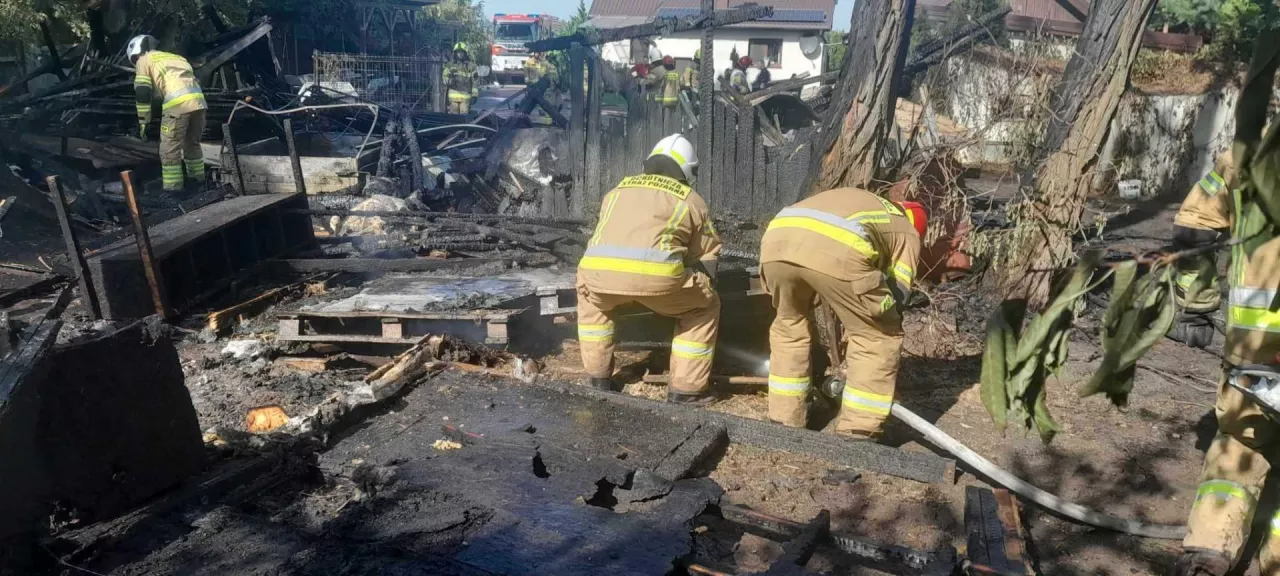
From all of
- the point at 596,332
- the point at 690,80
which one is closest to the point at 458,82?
the point at 690,80

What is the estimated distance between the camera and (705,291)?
486 centimetres

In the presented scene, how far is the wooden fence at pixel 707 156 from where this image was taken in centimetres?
838

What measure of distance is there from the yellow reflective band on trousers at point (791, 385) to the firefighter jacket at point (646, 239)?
30.7 inches

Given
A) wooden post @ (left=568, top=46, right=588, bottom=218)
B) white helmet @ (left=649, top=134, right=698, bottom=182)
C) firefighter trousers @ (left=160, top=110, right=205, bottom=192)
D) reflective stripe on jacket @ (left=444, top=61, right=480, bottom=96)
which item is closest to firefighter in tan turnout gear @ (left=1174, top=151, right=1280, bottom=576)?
white helmet @ (left=649, top=134, right=698, bottom=182)

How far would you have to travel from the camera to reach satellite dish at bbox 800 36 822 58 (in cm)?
2880

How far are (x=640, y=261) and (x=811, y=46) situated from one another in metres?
26.4

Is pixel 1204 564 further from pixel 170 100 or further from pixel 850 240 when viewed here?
pixel 170 100

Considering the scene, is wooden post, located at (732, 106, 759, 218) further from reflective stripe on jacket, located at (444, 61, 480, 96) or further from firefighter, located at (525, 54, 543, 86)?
firefighter, located at (525, 54, 543, 86)

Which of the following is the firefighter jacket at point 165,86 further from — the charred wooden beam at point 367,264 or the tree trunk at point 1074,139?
the tree trunk at point 1074,139

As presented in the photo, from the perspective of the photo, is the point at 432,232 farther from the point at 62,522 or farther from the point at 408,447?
the point at 62,522

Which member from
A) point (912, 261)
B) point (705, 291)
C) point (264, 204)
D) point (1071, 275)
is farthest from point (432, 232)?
point (1071, 275)

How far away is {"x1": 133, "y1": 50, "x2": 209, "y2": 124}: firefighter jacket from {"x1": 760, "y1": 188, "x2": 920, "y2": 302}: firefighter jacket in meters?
8.16

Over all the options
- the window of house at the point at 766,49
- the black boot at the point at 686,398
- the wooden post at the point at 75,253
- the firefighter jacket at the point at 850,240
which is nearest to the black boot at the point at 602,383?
the black boot at the point at 686,398

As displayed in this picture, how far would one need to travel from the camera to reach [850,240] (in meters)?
4.12
